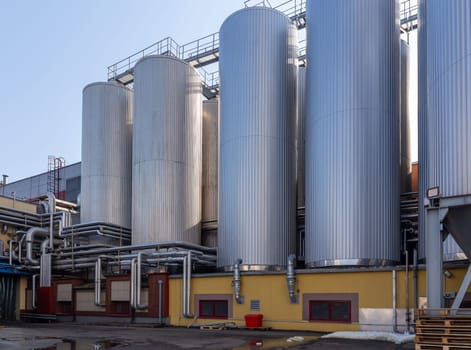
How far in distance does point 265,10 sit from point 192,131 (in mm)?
9348

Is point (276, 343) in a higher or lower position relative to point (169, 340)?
higher

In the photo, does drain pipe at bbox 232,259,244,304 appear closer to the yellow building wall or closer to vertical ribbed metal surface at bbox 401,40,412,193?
the yellow building wall

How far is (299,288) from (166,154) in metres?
13.7

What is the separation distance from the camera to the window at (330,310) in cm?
2427

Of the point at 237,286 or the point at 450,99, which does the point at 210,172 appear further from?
the point at 450,99

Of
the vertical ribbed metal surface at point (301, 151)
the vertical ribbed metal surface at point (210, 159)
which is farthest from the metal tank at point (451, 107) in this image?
the vertical ribbed metal surface at point (210, 159)

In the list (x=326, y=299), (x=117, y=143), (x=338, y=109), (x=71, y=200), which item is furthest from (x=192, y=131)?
(x=71, y=200)

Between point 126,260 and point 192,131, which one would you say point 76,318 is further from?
point 192,131

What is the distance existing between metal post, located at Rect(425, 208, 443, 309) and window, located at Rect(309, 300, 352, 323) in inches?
274

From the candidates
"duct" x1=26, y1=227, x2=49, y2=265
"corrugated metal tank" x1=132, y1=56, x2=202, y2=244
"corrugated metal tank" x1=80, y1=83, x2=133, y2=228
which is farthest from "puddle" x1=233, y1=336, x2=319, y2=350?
"duct" x1=26, y1=227, x2=49, y2=265

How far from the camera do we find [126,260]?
3183 centimetres

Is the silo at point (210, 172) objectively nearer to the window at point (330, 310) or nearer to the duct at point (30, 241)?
the duct at point (30, 241)

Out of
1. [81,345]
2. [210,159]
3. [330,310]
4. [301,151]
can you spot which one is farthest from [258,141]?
[81,345]

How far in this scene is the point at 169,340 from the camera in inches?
841
